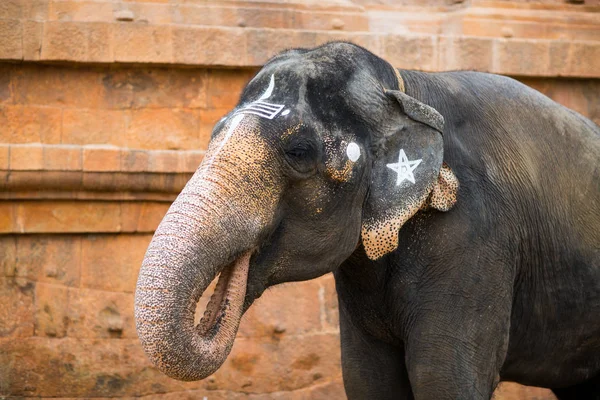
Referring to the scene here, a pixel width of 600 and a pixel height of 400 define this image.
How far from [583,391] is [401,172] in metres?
1.53

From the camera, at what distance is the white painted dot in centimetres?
326

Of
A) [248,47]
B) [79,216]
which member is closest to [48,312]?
[79,216]

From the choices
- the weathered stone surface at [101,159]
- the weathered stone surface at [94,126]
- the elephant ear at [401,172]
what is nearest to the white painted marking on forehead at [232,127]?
the elephant ear at [401,172]

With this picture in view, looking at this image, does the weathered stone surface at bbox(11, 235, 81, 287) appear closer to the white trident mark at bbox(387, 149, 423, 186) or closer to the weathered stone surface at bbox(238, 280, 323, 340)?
the weathered stone surface at bbox(238, 280, 323, 340)

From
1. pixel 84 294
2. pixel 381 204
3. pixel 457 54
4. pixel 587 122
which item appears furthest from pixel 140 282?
pixel 457 54

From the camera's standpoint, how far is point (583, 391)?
432cm

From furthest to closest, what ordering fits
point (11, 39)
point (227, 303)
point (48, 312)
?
point (48, 312), point (11, 39), point (227, 303)

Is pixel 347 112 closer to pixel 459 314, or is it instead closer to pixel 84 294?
pixel 459 314

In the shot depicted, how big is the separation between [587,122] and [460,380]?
129 centimetres

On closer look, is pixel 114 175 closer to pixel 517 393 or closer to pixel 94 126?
pixel 94 126

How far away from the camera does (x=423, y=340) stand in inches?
135

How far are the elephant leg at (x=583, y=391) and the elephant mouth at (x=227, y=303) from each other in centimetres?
178


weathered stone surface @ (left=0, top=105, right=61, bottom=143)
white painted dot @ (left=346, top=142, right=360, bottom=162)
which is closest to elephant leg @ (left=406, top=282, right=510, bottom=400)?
white painted dot @ (left=346, top=142, right=360, bottom=162)

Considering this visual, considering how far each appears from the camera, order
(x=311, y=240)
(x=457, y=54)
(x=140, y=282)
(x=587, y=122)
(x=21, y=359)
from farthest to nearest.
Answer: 1. (x=457, y=54)
2. (x=21, y=359)
3. (x=587, y=122)
4. (x=311, y=240)
5. (x=140, y=282)
